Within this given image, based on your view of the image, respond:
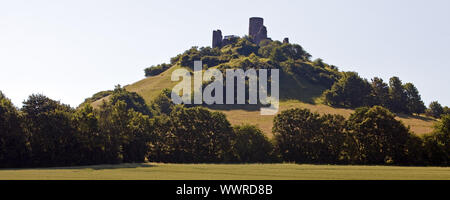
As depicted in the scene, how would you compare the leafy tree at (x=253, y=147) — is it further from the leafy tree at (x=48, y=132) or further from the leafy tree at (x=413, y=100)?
the leafy tree at (x=413, y=100)

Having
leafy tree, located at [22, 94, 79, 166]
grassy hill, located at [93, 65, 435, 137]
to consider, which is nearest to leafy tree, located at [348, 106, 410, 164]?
grassy hill, located at [93, 65, 435, 137]

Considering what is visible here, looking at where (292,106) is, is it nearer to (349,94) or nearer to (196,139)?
(349,94)

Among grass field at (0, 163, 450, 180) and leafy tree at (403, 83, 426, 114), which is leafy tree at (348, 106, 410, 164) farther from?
leafy tree at (403, 83, 426, 114)

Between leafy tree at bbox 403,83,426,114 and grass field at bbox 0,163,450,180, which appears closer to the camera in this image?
grass field at bbox 0,163,450,180

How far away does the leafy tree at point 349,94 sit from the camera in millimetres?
169000

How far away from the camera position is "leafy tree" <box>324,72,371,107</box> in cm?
16900

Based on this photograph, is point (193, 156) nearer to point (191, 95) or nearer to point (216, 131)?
point (216, 131)

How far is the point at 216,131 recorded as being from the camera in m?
88.9

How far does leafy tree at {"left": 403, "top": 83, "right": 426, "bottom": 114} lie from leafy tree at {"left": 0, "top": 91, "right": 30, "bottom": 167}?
131975 millimetres

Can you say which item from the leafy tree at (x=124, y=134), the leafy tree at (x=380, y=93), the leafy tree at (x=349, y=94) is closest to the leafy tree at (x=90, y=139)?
the leafy tree at (x=124, y=134)

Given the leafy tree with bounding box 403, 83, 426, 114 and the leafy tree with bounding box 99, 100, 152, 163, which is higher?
the leafy tree with bounding box 403, 83, 426, 114

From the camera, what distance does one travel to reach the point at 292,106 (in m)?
160
